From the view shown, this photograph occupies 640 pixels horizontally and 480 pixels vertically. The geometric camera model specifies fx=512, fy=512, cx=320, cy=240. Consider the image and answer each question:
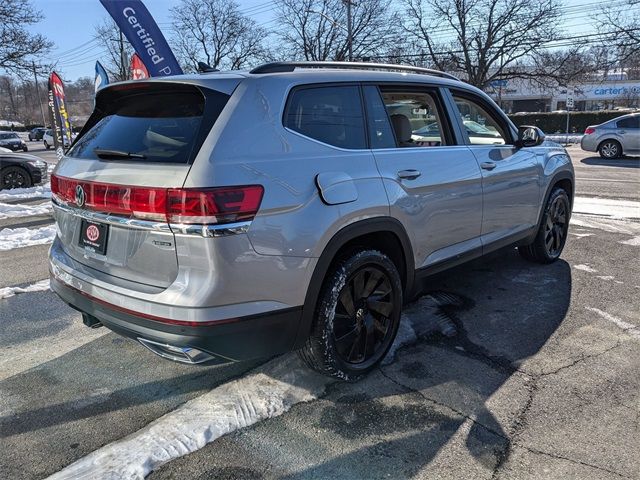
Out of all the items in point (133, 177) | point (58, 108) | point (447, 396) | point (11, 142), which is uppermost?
point (58, 108)

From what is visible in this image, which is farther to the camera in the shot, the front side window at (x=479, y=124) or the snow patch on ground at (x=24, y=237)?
the snow patch on ground at (x=24, y=237)

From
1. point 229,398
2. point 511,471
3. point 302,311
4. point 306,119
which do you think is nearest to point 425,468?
point 511,471

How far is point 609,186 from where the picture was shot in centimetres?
1123

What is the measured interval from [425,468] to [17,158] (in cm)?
1402

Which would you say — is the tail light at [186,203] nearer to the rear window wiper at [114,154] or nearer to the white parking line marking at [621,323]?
the rear window wiper at [114,154]

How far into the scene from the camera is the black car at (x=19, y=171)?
1281 cm

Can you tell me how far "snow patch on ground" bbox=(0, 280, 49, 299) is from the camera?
4788 millimetres

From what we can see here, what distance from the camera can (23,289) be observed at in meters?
4.92

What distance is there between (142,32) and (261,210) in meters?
8.98

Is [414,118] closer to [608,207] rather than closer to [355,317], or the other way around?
[355,317]

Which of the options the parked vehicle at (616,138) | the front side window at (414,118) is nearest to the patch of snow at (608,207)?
the front side window at (414,118)

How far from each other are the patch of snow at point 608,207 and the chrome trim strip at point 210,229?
24.0 ft

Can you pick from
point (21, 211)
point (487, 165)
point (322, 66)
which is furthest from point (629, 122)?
point (21, 211)

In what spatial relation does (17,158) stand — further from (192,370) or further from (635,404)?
(635,404)
